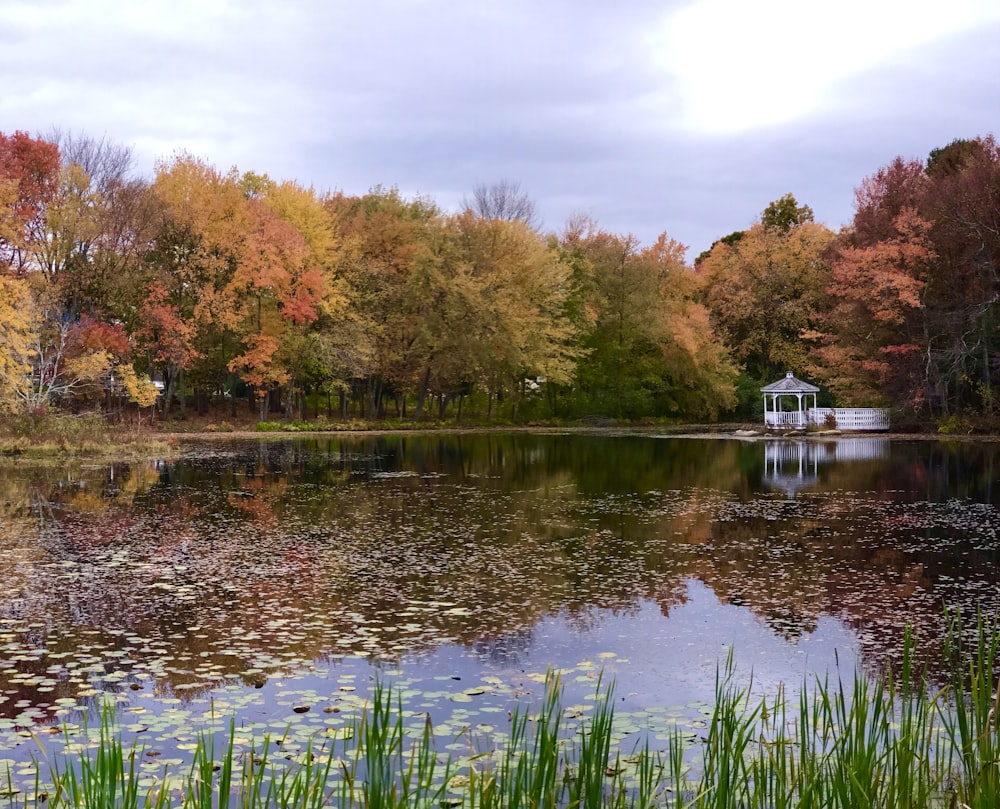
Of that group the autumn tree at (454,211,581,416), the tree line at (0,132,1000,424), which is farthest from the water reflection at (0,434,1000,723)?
the autumn tree at (454,211,581,416)

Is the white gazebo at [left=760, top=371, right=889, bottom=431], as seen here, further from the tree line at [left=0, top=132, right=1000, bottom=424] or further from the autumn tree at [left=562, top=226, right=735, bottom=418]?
the autumn tree at [left=562, top=226, right=735, bottom=418]

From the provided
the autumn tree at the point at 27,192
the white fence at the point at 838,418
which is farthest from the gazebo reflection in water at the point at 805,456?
the autumn tree at the point at 27,192

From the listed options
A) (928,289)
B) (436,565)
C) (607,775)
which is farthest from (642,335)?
(607,775)

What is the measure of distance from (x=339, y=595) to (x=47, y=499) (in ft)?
33.0

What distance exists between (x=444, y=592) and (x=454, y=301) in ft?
116

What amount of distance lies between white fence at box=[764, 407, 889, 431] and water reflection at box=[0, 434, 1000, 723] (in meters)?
19.8

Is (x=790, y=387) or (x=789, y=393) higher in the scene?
(x=790, y=387)

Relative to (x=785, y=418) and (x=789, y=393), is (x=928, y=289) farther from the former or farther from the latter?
(x=785, y=418)

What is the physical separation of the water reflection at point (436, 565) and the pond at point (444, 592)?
0.04 meters

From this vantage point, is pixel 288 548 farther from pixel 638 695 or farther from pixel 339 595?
pixel 638 695

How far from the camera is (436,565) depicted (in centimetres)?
1136

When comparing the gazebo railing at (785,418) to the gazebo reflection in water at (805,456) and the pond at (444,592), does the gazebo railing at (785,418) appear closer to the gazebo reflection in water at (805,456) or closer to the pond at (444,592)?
the gazebo reflection in water at (805,456)

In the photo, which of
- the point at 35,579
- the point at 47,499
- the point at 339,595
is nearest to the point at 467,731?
the point at 339,595

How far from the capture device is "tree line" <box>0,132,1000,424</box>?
37.2 m
